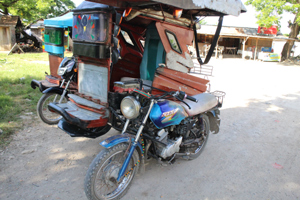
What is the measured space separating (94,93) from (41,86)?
188cm

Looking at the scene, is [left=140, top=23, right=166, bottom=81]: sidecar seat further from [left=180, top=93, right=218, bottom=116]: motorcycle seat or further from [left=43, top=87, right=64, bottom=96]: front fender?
[left=43, top=87, right=64, bottom=96]: front fender

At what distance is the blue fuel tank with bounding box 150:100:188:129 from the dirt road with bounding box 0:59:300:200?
924 millimetres

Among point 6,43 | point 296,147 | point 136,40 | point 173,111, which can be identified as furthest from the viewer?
point 6,43

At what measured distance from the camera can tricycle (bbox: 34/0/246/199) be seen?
264 cm

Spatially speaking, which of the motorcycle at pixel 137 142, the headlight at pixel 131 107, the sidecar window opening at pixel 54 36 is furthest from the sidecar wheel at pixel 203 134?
the sidecar window opening at pixel 54 36

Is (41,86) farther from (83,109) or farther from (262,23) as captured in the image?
(262,23)

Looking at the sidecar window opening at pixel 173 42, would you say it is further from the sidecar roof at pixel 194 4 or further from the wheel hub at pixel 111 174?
the wheel hub at pixel 111 174

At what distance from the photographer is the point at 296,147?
4277 mm

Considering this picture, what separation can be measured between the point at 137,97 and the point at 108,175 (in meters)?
0.99

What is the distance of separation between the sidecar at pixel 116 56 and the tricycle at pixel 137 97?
1 cm

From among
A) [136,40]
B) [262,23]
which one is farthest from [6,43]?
[262,23]

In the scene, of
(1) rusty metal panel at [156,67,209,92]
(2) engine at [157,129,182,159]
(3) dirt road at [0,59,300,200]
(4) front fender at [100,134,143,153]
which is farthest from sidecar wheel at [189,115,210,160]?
(4) front fender at [100,134,143,153]

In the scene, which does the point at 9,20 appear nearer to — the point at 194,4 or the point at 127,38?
the point at 127,38

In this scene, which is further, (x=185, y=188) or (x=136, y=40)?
(x=136, y=40)
